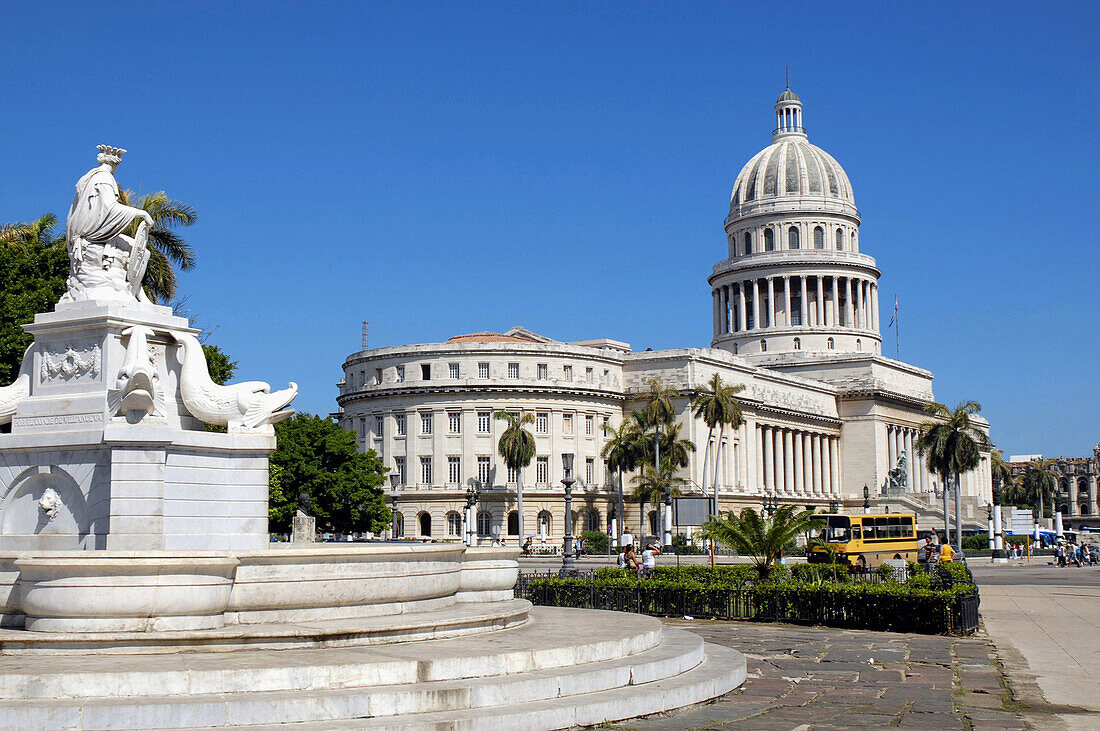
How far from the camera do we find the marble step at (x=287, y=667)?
1038 centimetres

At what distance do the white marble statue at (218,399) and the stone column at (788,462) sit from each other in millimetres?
93384

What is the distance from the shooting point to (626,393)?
9550 centimetres

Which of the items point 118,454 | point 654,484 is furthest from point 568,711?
point 654,484

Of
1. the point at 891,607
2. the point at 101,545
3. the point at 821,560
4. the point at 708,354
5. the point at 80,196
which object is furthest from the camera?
the point at 708,354

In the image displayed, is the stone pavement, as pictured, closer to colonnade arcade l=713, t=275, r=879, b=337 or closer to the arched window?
the arched window

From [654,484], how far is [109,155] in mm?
68526

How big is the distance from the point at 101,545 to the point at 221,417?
2.51 m

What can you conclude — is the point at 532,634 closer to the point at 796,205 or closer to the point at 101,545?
the point at 101,545

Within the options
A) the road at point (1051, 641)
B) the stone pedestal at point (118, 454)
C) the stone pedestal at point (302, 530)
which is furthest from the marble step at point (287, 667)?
the stone pedestal at point (302, 530)

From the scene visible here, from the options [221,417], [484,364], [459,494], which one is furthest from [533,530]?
[221,417]

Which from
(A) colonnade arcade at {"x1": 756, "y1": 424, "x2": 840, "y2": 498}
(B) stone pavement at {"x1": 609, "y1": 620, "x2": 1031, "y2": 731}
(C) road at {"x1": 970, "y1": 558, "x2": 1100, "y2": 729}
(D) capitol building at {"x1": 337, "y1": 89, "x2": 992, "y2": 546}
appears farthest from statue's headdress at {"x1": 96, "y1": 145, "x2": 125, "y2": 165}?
(A) colonnade arcade at {"x1": 756, "y1": 424, "x2": 840, "y2": 498}

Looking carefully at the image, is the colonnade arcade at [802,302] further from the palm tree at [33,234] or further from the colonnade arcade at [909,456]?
the palm tree at [33,234]

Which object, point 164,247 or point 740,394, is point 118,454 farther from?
point 740,394

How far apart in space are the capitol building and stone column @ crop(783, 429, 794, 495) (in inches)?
8.3
